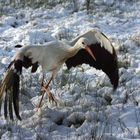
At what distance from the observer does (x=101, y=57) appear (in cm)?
666

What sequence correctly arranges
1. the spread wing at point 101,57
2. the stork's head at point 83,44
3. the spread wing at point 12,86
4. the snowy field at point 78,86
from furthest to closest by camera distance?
the spread wing at point 101,57
the stork's head at point 83,44
the spread wing at point 12,86
the snowy field at point 78,86

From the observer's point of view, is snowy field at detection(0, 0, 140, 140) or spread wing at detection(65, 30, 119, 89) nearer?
snowy field at detection(0, 0, 140, 140)

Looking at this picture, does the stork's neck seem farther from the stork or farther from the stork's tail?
the stork's tail

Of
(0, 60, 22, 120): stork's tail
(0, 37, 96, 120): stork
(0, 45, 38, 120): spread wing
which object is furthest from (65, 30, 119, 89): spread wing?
(0, 60, 22, 120): stork's tail

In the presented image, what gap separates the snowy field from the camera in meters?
5.37

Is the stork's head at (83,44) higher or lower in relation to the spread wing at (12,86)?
higher

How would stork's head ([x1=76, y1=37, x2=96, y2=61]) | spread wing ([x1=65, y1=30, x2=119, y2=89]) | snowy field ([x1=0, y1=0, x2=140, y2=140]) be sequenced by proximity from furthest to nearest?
spread wing ([x1=65, y1=30, x2=119, y2=89]) → stork's head ([x1=76, y1=37, x2=96, y2=61]) → snowy field ([x1=0, y1=0, x2=140, y2=140])

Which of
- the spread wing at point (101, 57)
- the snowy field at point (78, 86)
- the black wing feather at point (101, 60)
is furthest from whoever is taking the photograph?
the black wing feather at point (101, 60)

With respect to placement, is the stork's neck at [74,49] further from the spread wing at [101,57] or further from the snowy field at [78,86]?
the snowy field at [78,86]

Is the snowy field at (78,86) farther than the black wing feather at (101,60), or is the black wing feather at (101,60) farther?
the black wing feather at (101,60)

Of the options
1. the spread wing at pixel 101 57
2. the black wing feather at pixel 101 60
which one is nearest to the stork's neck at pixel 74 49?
the spread wing at pixel 101 57

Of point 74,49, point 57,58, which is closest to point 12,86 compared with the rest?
point 57,58

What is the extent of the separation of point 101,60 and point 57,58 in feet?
2.44

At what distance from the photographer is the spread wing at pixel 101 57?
630 centimetres
